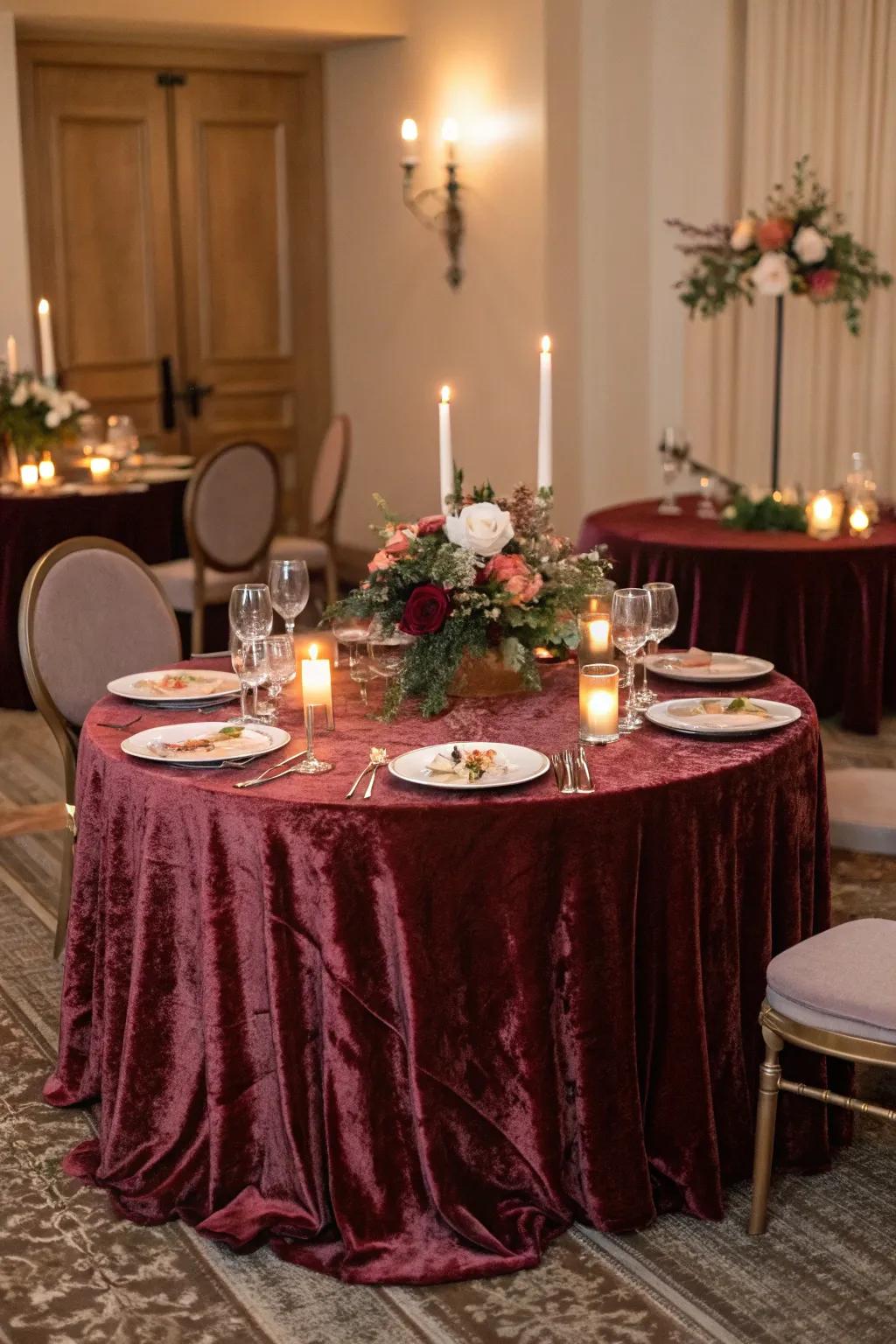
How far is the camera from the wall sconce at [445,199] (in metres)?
7.48

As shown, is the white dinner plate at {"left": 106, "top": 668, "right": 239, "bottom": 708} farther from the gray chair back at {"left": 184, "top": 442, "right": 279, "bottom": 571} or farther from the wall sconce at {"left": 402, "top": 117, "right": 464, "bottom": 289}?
the wall sconce at {"left": 402, "top": 117, "right": 464, "bottom": 289}

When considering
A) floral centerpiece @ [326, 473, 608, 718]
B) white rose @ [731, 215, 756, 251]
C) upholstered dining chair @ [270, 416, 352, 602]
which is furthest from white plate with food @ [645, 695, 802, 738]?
upholstered dining chair @ [270, 416, 352, 602]

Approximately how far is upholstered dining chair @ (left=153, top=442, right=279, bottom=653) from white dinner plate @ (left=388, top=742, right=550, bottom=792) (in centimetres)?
347

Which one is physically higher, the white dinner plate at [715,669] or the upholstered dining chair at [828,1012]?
the white dinner plate at [715,669]

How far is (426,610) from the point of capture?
2926mm

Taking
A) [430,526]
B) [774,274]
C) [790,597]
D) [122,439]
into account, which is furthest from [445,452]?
[122,439]

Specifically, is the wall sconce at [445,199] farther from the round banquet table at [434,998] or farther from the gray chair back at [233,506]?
the round banquet table at [434,998]

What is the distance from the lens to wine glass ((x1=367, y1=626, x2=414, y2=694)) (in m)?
3.06

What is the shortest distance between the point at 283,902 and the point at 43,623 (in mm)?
1265

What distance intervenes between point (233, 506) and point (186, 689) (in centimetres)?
311

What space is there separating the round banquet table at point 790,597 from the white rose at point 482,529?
242 centimetres

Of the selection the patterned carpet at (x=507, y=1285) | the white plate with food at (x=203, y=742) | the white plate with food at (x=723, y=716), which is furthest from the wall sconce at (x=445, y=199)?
the patterned carpet at (x=507, y=1285)

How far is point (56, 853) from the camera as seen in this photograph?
4570mm

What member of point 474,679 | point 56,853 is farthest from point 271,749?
point 56,853
